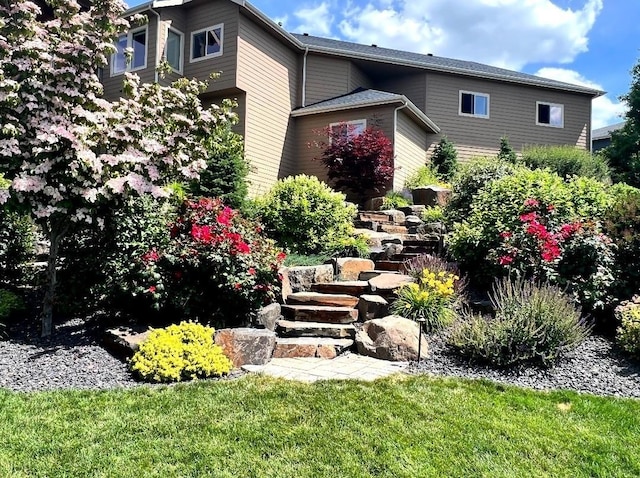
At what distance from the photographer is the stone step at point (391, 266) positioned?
7660 millimetres

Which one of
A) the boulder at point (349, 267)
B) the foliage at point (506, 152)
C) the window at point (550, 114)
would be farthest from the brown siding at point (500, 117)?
the boulder at point (349, 267)

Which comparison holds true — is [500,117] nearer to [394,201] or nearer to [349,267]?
[394,201]

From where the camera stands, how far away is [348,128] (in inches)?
539

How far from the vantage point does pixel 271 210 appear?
874 cm

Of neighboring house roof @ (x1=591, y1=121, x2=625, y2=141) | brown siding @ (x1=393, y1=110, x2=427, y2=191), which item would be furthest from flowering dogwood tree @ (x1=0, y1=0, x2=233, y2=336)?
neighboring house roof @ (x1=591, y1=121, x2=625, y2=141)

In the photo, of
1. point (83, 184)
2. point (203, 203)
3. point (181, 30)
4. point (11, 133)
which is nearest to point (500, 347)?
point (203, 203)

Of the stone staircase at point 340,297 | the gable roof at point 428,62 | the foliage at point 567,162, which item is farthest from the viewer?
the gable roof at point 428,62

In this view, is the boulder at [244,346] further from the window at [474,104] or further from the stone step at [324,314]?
the window at [474,104]

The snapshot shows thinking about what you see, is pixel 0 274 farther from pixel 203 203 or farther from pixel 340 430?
pixel 340 430

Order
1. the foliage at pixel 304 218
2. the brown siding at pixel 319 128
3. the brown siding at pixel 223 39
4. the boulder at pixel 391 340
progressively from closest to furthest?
1. the boulder at pixel 391 340
2. the foliage at pixel 304 218
3. the brown siding at pixel 223 39
4. the brown siding at pixel 319 128

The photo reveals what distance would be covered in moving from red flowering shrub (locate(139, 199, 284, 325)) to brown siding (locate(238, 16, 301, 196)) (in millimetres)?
7415

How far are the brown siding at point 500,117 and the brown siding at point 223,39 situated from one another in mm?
7377

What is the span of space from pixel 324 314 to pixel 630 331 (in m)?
3.28

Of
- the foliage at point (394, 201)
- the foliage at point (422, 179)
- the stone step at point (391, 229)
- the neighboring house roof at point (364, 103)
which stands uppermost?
the neighboring house roof at point (364, 103)
